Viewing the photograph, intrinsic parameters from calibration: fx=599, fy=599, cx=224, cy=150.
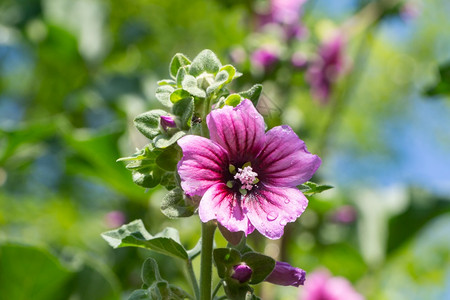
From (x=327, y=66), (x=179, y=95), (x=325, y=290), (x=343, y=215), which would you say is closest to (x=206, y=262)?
(x=179, y=95)

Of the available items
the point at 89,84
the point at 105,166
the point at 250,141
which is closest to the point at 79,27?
the point at 89,84

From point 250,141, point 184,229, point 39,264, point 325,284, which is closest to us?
point 250,141

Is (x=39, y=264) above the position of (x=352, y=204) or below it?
below

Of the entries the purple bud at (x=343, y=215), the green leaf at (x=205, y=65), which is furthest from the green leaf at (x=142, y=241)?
the purple bud at (x=343, y=215)

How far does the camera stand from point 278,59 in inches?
78.5

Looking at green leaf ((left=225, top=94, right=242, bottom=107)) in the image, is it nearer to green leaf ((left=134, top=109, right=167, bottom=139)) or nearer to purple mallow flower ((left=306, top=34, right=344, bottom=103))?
green leaf ((left=134, top=109, right=167, bottom=139))

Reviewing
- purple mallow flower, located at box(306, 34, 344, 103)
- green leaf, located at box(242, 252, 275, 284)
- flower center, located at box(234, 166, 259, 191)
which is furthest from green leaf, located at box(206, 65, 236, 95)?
purple mallow flower, located at box(306, 34, 344, 103)

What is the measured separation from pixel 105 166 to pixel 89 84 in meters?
1.30

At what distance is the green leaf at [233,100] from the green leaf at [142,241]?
0.20 metres

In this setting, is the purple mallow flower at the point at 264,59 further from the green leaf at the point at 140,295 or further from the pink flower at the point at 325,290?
the green leaf at the point at 140,295

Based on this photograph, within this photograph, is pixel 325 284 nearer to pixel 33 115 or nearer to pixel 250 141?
pixel 250 141

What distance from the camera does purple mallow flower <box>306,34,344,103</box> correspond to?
2.19m

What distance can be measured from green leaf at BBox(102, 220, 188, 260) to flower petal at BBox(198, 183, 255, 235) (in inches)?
3.2

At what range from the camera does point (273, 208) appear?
77 cm
